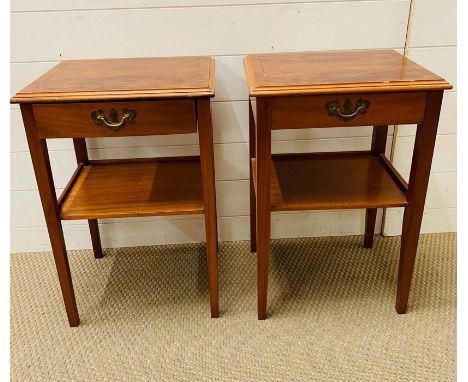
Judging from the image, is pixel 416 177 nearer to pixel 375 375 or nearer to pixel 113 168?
pixel 375 375

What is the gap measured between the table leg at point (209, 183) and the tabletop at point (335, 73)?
0.42 feet

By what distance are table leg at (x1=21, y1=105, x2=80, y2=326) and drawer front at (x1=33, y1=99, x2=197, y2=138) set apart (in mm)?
24

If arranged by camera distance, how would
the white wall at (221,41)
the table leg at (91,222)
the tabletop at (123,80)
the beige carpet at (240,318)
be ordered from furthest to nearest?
the table leg at (91,222) → the white wall at (221,41) → the beige carpet at (240,318) → the tabletop at (123,80)

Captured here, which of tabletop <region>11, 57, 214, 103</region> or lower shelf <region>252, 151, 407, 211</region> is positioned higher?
tabletop <region>11, 57, 214, 103</region>

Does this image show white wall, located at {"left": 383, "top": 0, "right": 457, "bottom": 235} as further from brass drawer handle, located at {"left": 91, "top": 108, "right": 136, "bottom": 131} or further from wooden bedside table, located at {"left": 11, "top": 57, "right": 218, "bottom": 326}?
brass drawer handle, located at {"left": 91, "top": 108, "right": 136, "bottom": 131}

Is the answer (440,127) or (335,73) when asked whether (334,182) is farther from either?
(440,127)

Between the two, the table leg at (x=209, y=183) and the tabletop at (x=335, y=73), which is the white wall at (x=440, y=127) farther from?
the table leg at (x=209, y=183)

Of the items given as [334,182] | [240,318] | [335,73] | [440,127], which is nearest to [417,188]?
[334,182]

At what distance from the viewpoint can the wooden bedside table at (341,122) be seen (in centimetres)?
108

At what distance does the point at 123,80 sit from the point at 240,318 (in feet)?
2.53

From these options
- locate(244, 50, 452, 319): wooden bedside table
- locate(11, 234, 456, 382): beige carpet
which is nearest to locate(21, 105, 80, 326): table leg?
locate(11, 234, 456, 382): beige carpet

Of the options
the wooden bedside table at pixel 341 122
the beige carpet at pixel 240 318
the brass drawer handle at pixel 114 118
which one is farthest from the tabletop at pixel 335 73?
the beige carpet at pixel 240 318

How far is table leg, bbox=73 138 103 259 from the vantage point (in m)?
1.47

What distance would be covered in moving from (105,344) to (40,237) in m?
0.61
